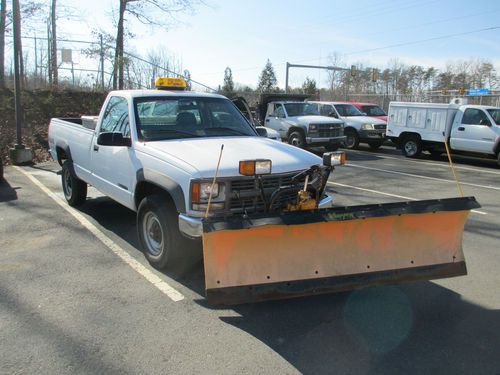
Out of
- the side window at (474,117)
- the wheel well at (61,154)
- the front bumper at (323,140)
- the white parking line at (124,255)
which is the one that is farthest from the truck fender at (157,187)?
the side window at (474,117)

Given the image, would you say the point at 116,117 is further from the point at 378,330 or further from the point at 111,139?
the point at 378,330

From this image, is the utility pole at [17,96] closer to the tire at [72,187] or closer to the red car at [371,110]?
the tire at [72,187]

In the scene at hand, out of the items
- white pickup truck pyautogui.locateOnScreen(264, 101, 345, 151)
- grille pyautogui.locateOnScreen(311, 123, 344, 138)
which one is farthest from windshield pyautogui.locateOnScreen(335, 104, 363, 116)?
grille pyautogui.locateOnScreen(311, 123, 344, 138)

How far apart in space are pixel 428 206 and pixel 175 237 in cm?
235

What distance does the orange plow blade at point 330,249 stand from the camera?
11.3 feet

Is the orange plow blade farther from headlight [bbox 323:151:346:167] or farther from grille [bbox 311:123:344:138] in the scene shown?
grille [bbox 311:123:344:138]

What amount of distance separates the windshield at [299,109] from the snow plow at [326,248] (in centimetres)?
1219

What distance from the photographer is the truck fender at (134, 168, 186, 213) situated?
412 centimetres

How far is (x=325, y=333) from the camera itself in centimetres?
354

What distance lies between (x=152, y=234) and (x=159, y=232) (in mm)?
171

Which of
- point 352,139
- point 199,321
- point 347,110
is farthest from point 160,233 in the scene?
point 347,110

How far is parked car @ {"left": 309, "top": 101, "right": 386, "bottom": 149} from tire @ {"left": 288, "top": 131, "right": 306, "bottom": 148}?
8.34 feet

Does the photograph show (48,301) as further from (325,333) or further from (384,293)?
(384,293)

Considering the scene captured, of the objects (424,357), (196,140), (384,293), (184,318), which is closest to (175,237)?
(184,318)
